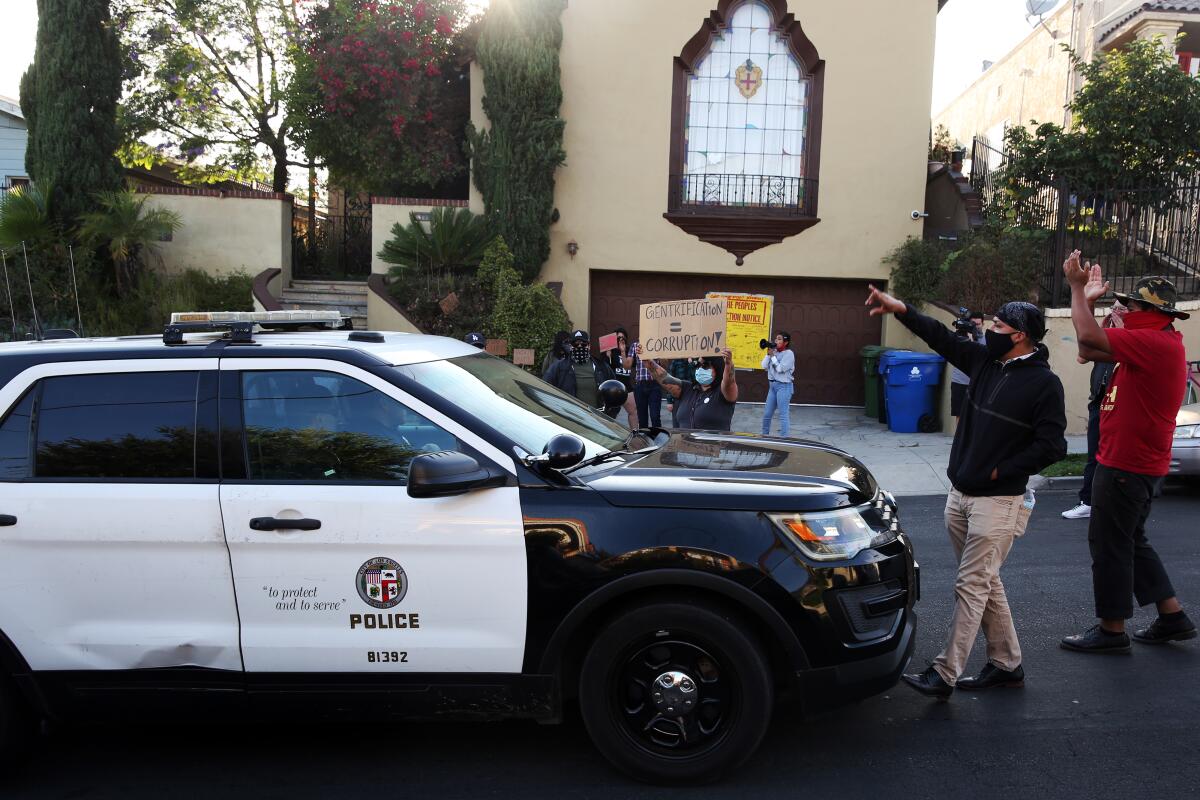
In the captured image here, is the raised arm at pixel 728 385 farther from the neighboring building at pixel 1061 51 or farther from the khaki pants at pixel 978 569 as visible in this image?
the neighboring building at pixel 1061 51

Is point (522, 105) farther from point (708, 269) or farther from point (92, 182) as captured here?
point (92, 182)

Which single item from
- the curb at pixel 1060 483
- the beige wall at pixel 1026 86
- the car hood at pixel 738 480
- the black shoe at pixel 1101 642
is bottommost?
the curb at pixel 1060 483

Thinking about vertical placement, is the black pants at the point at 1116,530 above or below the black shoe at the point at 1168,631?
above

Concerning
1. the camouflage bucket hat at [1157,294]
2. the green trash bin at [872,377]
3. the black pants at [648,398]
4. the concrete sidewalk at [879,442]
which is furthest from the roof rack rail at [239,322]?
the green trash bin at [872,377]

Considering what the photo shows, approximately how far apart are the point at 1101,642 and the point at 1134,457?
1.01 m

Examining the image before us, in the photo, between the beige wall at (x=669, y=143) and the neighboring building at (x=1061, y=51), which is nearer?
the beige wall at (x=669, y=143)

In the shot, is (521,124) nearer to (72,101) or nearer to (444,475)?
(72,101)

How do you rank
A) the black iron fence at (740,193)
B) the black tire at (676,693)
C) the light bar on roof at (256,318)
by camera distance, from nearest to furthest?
the black tire at (676,693)
the light bar on roof at (256,318)
the black iron fence at (740,193)

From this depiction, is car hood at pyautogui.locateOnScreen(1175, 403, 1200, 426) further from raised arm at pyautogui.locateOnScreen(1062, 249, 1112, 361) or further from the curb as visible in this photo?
raised arm at pyautogui.locateOnScreen(1062, 249, 1112, 361)

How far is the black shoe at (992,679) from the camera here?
188 inches

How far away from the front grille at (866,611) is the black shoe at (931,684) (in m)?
0.78

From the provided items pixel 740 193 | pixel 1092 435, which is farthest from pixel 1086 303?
pixel 740 193

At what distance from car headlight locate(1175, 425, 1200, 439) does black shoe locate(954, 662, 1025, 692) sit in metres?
5.51

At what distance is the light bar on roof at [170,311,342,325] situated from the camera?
4434mm
